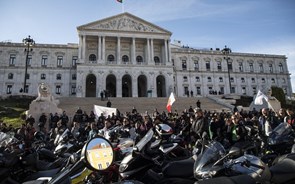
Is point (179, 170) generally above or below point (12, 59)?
below

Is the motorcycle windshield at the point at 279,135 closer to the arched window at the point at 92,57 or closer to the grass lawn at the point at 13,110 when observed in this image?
the grass lawn at the point at 13,110

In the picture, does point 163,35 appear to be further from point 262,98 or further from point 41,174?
point 41,174

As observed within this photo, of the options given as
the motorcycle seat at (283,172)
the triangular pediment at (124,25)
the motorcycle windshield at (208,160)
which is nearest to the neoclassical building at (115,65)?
the triangular pediment at (124,25)

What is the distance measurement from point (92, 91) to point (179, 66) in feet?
73.4

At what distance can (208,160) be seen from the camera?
2.50 m

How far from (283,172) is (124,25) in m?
49.2

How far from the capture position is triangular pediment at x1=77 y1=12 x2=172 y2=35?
47.6 m

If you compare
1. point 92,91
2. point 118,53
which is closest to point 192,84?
point 118,53

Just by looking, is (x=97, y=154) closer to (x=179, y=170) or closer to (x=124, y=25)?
(x=179, y=170)

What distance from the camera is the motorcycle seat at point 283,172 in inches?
119

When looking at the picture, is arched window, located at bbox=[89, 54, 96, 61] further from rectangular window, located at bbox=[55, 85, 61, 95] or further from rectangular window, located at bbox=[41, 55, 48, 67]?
rectangular window, located at bbox=[41, 55, 48, 67]

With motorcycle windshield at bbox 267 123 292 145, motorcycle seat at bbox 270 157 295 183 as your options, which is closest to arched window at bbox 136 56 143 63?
motorcycle windshield at bbox 267 123 292 145

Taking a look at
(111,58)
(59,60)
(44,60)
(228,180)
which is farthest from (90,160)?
(44,60)

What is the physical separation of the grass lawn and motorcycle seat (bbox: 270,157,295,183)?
1752 cm
